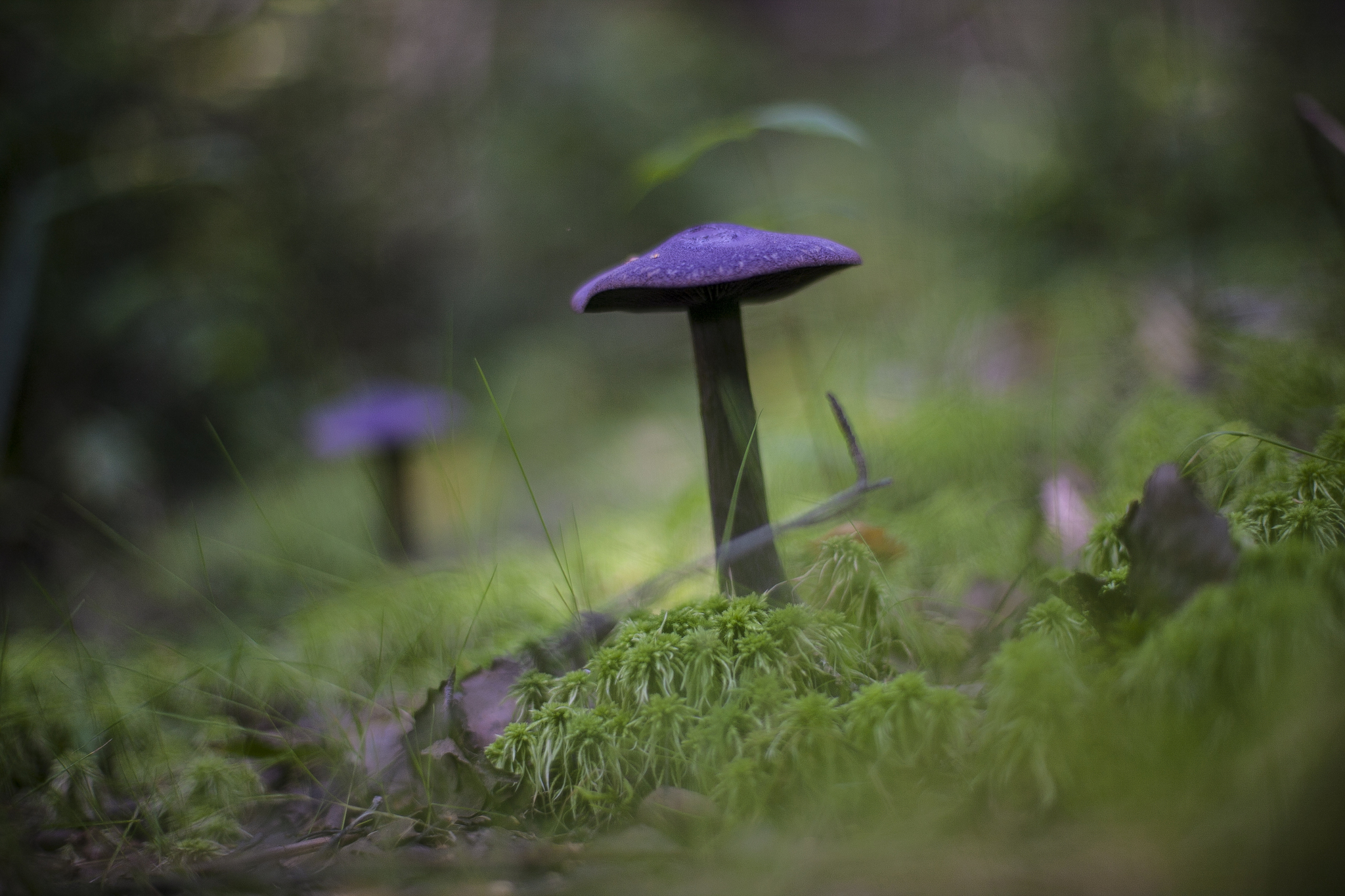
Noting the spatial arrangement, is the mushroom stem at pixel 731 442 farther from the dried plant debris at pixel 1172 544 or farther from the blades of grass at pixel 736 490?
the dried plant debris at pixel 1172 544

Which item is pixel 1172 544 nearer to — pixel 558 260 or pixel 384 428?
pixel 384 428

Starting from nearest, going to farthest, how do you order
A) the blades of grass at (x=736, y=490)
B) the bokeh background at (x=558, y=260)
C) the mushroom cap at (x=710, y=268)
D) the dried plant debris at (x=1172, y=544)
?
the dried plant debris at (x=1172, y=544) < the mushroom cap at (x=710, y=268) < the blades of grass at (x=736, y=490) < the bokeh background at (x=558, y=260)

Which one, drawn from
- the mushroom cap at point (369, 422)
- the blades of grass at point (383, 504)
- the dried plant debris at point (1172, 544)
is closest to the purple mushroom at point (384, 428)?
the mushroom cap at point (369, 422)

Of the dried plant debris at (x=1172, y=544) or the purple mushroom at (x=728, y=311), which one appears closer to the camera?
the dried plant debris at (x=1172, y=544)

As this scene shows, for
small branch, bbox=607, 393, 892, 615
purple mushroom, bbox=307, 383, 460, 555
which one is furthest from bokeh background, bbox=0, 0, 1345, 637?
small branch, bbox=607, 393, 892, 615

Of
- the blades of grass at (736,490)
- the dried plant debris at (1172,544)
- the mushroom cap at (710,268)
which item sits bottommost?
the dried plant debris at (1172,544)

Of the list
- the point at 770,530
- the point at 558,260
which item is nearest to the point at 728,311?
the point at 770,530
